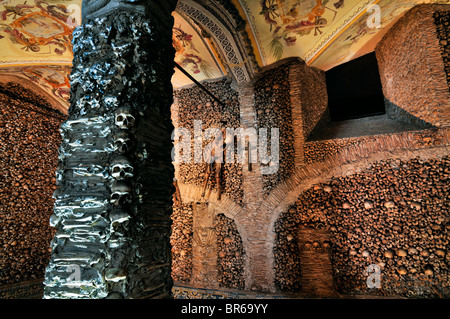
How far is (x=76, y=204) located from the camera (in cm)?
114

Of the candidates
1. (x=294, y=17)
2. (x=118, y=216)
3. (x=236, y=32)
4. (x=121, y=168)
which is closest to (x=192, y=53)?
(x=236, y=32)

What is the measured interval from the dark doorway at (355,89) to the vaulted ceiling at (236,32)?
387 millimetres

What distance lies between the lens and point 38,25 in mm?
3389

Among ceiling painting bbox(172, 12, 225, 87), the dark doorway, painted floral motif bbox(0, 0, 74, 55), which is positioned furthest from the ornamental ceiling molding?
the dark doorway

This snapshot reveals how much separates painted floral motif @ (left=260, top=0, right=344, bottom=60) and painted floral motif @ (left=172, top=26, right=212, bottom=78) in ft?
3.91

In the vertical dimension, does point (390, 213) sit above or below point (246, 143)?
below

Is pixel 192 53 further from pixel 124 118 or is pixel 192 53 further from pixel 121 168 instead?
pixel 121 168

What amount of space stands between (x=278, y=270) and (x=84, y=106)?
3342 millimetres

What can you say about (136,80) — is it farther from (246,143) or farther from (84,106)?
(246,143)

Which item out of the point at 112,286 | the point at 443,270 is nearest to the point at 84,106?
the point at 112,286

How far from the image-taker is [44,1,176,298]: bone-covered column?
108 cm

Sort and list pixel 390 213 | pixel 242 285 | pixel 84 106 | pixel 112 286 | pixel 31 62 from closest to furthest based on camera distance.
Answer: pixel 112 286, pixel 84 106, pixel 390 213, pixel 242 285, pixel 31 62

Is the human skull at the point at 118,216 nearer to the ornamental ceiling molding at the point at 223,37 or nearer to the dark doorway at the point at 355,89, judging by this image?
the ornamental ceiling molding at the point at 223,37

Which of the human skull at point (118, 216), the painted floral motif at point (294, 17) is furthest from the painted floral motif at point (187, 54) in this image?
the human skull at point (118, 216)
